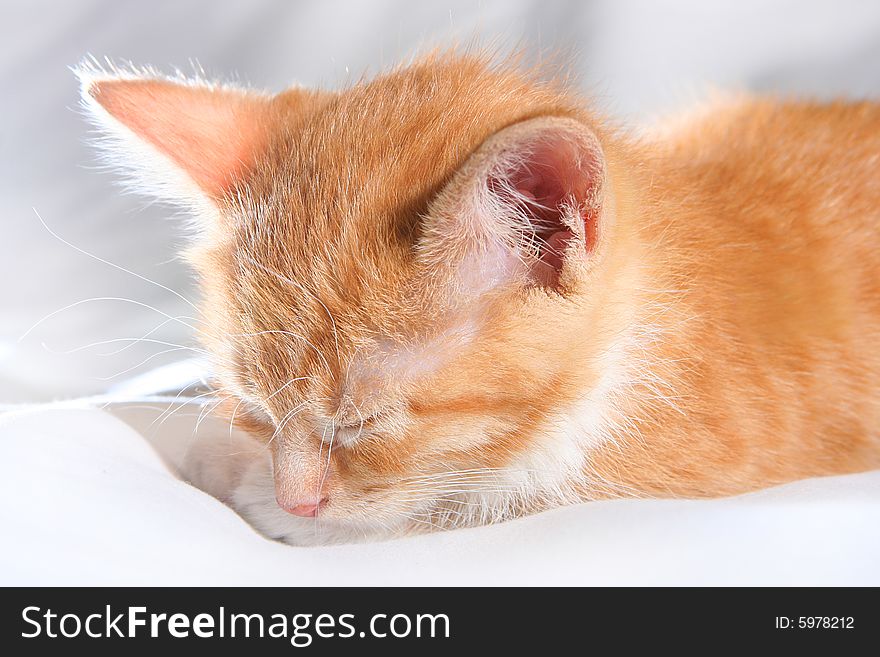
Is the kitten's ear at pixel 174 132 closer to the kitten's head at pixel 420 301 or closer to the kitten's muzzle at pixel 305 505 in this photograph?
the kitten's head at pixel 420 301

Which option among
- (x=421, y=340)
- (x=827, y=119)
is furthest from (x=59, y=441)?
(x=827, y=119)

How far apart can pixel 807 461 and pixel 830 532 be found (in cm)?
29

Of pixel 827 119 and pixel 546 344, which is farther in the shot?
pixel 827 119

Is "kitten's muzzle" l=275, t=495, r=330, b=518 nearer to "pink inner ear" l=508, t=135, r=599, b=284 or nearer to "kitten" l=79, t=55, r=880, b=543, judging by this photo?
"kitten" l=79, t=55, r=880, b=543

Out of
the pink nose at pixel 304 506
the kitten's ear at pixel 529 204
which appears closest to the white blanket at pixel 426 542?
the pink nose at pixel 304 506

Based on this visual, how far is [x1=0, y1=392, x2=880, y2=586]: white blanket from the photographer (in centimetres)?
101

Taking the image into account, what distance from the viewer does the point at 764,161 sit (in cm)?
158

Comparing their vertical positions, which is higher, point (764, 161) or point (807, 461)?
point (764, 161)

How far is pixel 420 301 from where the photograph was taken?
1.07 meters

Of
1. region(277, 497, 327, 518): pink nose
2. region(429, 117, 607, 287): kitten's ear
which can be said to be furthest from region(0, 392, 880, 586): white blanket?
region(429, 117, 607, 287): kitten's ear

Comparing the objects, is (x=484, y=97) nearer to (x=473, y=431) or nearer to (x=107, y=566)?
(x=473, y=431)

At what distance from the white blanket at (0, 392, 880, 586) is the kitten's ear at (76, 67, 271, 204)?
433mm

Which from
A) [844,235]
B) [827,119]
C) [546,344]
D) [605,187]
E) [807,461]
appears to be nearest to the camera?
[605,187]

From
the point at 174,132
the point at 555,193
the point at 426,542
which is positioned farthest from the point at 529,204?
the point at 174,132
